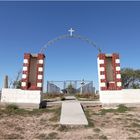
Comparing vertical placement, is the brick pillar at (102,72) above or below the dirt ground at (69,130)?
above

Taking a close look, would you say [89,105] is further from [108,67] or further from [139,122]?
[139,122]

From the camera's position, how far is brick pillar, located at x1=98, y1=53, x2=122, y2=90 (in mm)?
14897

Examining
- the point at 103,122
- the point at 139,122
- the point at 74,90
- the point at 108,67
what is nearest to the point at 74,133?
the point at 103,122

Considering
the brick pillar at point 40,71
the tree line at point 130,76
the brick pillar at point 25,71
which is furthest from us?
the tree line at point 130,76

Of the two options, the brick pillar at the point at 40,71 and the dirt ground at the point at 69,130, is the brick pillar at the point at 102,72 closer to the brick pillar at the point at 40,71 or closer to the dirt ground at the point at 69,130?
the brick pillar at the point at 40,71

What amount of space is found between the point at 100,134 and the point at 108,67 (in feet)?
28.5

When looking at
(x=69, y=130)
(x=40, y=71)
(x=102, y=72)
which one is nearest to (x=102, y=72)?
(x=102, y=72)

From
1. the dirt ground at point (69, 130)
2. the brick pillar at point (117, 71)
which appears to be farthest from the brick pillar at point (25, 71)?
the brick pillar at point (117, 71)

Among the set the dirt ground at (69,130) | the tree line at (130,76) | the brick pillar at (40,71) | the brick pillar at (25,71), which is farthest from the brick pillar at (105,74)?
the tree line at (130,76)

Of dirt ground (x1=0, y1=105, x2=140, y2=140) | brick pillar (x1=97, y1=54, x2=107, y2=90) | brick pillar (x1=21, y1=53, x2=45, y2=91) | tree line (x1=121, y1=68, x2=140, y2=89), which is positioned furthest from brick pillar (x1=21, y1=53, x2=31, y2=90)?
tree line (x1=121, y1=68, x2=140, y2=89)

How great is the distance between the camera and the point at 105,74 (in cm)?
1516

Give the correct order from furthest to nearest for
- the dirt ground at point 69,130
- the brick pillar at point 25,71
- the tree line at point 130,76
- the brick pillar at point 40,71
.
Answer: the tree line at point 130,76, the brick pillar at point 40,71, the brick pillar at point 25,71, the dirt ground at point 69,130

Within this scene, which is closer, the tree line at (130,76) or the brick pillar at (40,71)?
the brick pillar at (40,71)

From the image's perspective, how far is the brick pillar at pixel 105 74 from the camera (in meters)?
14.9
